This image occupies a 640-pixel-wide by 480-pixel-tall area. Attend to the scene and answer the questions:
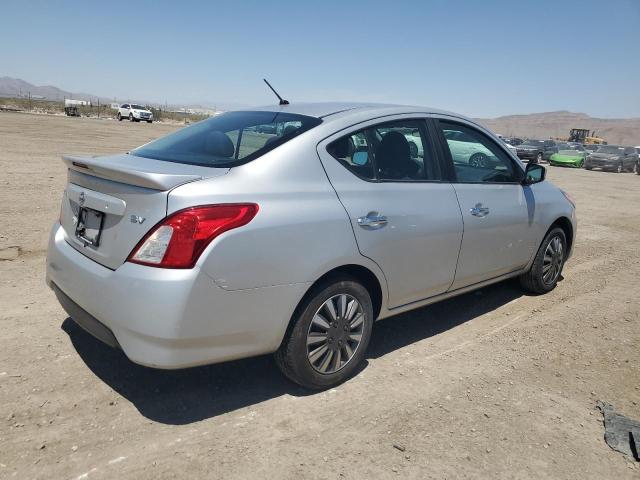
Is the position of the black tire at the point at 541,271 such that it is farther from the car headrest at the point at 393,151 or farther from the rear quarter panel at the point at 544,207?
the car headrest at the point at 393,151

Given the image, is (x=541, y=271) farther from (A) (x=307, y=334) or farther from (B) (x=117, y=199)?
(B) (x=117, y=199)

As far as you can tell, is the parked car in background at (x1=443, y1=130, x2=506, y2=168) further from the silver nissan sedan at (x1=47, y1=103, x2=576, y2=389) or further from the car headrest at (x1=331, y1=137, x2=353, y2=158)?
the car headrest at (x1=331, y1=137, x2=353, y2=158)

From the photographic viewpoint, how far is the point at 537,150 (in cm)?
3512

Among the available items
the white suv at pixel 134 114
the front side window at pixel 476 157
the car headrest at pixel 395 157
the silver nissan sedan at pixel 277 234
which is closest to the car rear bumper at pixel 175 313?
the silver nissan sedan at pixel 277 234

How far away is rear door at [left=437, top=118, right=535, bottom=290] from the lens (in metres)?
3.93

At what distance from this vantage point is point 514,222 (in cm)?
439

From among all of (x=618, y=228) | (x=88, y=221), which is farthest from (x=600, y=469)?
(x=618, y=228)

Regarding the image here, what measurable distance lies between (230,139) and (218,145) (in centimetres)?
9

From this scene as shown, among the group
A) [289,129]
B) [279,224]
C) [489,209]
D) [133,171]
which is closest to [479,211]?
[489,209]

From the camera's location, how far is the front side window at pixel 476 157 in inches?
157

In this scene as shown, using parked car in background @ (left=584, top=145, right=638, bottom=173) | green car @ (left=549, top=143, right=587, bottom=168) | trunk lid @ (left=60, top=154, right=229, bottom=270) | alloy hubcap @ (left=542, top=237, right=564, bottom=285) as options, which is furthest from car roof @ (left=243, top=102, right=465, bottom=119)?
green car @ (left=549, top=143, right=587, bottom=168)

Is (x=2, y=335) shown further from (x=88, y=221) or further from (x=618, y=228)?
(x=618, y=228)

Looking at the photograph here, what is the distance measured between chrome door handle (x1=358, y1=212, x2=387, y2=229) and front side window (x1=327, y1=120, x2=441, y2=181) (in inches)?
10.4

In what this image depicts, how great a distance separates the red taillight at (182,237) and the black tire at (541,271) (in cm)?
356
